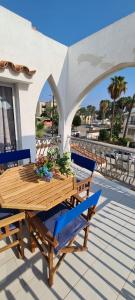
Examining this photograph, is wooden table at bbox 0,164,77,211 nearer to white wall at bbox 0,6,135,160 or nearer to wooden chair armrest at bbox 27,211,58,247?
wooden chair armrest at bbox 27,211,58,247

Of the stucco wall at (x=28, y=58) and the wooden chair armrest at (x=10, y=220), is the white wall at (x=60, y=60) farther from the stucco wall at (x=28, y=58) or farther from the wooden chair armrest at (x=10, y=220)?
the wooden chair armrest at (x=10, y=220)

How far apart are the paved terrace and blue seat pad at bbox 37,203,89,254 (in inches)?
15.4

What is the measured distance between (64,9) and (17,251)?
14.8 feet

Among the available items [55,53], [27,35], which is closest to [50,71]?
[55,53]

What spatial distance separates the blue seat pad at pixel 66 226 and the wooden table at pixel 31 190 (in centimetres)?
27

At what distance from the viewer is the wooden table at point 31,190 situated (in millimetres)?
1433

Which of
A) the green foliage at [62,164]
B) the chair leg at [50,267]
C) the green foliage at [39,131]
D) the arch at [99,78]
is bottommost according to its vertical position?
the chair leg at [50,267]

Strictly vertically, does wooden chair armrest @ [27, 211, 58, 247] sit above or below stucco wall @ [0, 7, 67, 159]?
below

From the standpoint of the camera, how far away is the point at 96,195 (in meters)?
1.48

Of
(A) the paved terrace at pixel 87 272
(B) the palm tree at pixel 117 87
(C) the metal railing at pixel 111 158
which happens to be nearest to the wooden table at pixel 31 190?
(A) the paved terrace at pixel 87 272

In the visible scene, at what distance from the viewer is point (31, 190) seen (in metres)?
1.66

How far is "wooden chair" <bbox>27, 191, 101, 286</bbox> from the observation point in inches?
50.4

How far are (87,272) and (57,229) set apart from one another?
730 mm

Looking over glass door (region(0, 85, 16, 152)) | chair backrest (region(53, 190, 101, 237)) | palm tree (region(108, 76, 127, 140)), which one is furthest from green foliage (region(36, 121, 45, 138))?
palm tree (region(108, 76, 127, 140))
